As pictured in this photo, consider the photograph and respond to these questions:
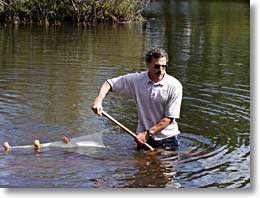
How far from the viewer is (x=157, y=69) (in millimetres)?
8023

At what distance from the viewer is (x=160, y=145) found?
8750 millimetres

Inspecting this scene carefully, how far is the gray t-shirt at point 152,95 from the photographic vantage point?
8.20 m

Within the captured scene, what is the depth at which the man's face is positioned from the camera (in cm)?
793

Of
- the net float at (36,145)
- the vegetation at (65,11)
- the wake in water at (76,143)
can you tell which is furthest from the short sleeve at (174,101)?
the vegetation at (65,11)

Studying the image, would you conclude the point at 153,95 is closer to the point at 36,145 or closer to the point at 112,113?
the point at 36,145

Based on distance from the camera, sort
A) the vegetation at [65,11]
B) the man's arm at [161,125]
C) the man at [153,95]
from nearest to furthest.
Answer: the man at [153,95] < the man's arm at [161,125] < the vegetation at [65,11]

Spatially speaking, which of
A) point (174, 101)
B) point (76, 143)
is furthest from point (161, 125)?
point (76, 143)

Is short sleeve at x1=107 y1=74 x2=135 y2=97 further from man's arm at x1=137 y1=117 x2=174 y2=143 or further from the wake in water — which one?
the wake in water

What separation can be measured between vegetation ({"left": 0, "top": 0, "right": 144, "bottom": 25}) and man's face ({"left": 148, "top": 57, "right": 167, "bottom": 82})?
26.2 m

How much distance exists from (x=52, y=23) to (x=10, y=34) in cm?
667

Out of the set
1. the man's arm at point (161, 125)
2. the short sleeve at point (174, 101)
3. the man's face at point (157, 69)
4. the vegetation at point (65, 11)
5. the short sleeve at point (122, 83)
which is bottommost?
the man's arm at point (161, 125)

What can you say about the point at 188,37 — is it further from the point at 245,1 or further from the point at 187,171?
the point at 245,1

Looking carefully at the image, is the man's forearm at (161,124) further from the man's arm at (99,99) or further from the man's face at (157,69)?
the man's arm at (99,99)

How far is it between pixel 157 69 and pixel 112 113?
411 centimetres
